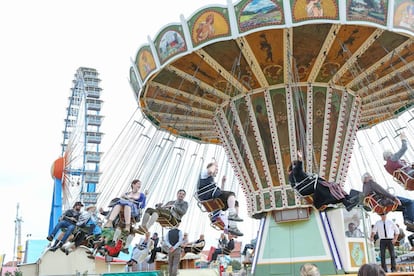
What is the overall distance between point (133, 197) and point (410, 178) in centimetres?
520

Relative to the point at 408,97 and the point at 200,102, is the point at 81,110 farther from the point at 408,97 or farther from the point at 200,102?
the point at 408,97

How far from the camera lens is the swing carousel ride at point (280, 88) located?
10.1 meters

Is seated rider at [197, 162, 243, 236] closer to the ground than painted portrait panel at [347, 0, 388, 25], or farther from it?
closer to the ground

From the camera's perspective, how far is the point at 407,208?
30.5ft

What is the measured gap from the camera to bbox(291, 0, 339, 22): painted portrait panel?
30.8ft

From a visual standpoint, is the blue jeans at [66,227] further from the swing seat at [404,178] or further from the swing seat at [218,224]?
the swing seat at [404,178]

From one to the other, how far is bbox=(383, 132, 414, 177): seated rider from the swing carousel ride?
2.35 metres

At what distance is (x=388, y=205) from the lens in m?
8.67

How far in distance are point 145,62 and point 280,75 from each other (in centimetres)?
327

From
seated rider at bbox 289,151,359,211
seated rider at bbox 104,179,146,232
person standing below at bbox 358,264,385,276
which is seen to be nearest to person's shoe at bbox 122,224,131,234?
seated rider at bbox 104,179,146,232

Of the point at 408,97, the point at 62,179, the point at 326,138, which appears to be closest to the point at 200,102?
the point at 326,138

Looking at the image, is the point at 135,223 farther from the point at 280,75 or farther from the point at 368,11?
the point at 368,11

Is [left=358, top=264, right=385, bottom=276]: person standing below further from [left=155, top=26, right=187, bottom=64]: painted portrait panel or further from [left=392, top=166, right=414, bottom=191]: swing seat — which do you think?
[left=155, top=26, right=187, bottom=64]: painted portrait panel

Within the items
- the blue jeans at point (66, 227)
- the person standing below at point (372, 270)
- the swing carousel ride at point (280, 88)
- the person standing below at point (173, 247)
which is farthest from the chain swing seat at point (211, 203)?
the person standing below at point (372, 270)
